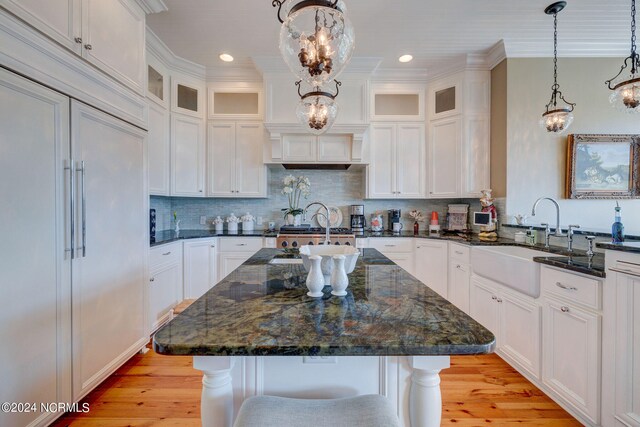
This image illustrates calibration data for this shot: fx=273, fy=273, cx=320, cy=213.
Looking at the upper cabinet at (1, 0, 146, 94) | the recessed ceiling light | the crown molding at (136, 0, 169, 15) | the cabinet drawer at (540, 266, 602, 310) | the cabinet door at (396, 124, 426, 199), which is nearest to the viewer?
the upper cabinet at (1, 0, 146, 94)

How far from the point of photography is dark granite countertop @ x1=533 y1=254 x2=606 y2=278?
59.0 inches

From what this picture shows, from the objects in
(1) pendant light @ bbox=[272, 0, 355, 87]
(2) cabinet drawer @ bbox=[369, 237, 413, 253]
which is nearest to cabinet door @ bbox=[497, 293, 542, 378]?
(2) cabinet drawer @ bbox=[369, 237, 413, 253]

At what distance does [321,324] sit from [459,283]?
8.25 ft

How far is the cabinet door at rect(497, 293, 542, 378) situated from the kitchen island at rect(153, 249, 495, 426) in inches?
52.6

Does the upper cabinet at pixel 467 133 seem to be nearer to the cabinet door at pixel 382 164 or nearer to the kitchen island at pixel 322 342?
the cabinet door at pixel 382 164

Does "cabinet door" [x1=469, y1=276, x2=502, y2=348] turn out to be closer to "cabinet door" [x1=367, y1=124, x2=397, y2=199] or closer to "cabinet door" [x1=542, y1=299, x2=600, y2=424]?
"cabinet door" [x1=542, y1=299, x2=600, y2=424]

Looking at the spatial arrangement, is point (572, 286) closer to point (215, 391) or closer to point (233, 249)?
point (215, 391)

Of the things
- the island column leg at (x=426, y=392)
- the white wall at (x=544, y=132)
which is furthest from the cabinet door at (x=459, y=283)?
the island column leg at (x=426, y=392)

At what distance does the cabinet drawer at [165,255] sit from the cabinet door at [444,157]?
3121mm

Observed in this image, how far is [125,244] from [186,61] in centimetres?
246

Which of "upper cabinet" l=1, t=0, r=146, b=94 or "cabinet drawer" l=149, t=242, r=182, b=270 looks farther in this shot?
"cabinet drawer" l=149, t=242, r=182, b=270

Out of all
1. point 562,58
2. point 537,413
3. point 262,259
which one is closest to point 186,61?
point 262,259

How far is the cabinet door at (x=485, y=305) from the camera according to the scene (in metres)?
2.28

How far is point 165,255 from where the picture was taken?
109 inches
